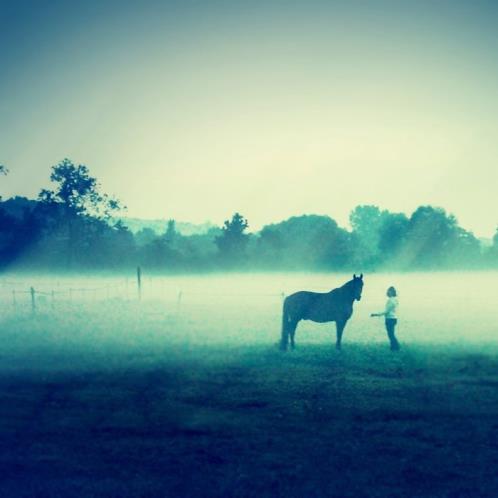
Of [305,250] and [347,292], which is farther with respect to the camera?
[305,250]

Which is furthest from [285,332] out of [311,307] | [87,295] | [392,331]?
[87,295]

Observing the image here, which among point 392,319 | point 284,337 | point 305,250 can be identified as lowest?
point 284,337

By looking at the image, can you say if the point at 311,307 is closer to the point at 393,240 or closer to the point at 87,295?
the point at 87,295

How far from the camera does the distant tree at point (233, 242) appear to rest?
56.8 m

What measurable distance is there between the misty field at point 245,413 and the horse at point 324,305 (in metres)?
0.98

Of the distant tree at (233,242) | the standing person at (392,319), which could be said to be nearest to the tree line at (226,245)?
the distant tree at (233,242)

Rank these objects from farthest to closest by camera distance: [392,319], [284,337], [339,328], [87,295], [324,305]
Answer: [87,295] < [324,305] < [339,328] < [284,337] < [392,319]

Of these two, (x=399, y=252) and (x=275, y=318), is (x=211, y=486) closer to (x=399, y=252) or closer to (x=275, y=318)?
(x=275, y=318)

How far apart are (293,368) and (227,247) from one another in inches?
1779

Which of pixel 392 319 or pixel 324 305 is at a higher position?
pixel 324 305

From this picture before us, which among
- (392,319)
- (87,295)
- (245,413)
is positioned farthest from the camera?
(87,295)

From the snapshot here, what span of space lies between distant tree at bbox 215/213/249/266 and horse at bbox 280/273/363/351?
1615 inches

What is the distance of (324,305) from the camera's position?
619 inches

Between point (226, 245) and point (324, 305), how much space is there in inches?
1645
